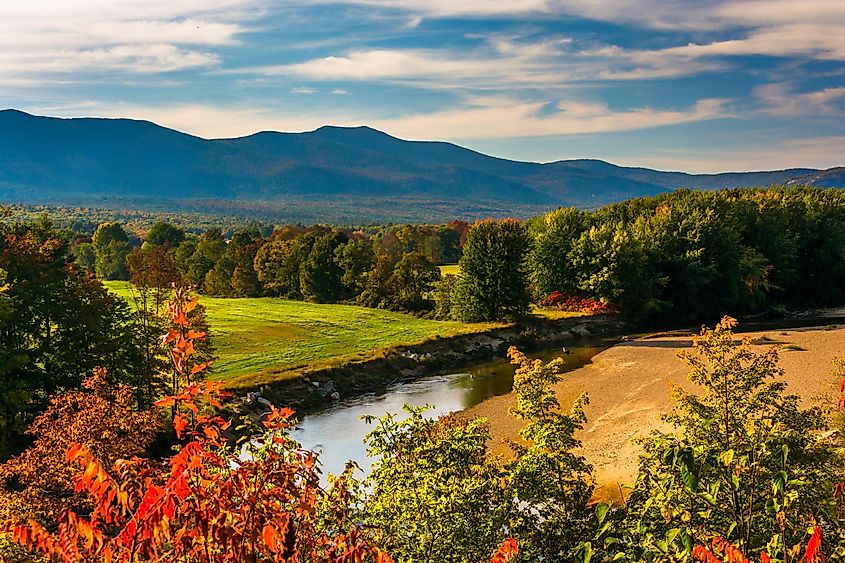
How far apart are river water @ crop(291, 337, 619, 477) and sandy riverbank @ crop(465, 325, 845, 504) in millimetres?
2263

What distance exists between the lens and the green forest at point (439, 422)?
211 inches

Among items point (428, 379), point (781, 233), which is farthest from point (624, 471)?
point (781, 233)

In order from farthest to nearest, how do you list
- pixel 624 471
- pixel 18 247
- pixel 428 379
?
pixel 428 379
pixel 18 247
pixel 624 471

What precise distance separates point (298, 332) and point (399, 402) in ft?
77.2

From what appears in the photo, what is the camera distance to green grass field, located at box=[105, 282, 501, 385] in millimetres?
52438

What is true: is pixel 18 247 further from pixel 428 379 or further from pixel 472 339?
pixel 472 339

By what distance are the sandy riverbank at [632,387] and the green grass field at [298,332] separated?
16119 millimetres

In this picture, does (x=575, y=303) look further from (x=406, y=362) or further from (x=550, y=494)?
(x=550, y=494)

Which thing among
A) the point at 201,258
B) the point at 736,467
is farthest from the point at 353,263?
Answer: the point at 736,467

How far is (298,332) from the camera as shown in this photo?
64688mm

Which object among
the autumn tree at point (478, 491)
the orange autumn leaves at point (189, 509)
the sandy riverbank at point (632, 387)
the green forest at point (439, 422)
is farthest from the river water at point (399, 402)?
the orange autumn leaves at point (189, 509)

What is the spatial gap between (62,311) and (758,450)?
30.7 m

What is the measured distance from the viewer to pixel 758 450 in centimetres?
1249

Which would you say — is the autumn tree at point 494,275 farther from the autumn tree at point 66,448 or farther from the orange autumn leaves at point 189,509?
the orange autumn leaves at point 189,509
